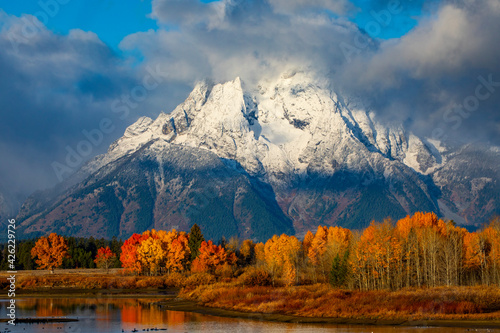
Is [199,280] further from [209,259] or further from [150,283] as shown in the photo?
[209,259]

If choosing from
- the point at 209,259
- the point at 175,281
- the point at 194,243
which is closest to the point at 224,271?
the point at 209,259

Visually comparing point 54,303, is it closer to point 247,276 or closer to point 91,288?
point 91,288

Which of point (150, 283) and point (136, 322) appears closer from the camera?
point (136, 322)

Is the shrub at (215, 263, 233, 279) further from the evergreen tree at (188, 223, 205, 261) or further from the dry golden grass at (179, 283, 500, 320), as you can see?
the dry golden grass at (179, 283, 500, 320)

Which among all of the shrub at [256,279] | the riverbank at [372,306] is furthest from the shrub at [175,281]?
the riverbank at [372,306]

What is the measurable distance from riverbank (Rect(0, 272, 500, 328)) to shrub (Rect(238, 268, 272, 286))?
347 centimetres

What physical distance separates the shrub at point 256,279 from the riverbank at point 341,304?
A: 3473 millimetres

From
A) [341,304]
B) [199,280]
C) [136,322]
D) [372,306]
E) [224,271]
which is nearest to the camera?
[136,322]

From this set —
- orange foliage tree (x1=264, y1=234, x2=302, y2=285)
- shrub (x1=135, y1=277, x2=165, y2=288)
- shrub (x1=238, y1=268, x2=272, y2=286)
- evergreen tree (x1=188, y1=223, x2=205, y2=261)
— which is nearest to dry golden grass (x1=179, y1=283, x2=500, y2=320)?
shrub (x1=238, y1=268, x2=272, y2=286)

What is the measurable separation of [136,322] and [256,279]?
47.6 metres

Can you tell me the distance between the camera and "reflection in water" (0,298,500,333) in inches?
3236

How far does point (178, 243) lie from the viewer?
619 feet

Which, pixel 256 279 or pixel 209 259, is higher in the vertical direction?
pixel 209 259

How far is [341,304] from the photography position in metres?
95.8
